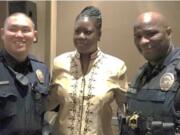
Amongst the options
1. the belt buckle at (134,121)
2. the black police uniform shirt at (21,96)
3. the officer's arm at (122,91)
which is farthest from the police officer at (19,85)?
the belt buckle at (134,121)

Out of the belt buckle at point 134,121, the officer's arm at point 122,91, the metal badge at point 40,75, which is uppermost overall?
the metal badge at point 40,75

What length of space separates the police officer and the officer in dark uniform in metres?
0.45

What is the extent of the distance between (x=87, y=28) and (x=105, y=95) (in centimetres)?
36

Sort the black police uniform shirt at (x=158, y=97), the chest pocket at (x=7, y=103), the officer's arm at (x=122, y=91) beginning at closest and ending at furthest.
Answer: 1. the black police uniform shirt at (x=158, y=97)
2. the chest pocket at (x=7, y=103)
3. the officer's arm at (x=122, y=91)

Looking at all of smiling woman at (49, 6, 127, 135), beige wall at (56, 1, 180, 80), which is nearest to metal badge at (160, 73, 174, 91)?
smiling woman at (49, 6, 127, 135)

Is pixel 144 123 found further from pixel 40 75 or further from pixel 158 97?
pixel 40 75

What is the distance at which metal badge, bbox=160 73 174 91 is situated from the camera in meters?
1.82

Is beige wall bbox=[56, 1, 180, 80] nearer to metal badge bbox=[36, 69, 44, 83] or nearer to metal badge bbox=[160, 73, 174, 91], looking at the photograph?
metal badge bbox=[36, 69, 44, 83]

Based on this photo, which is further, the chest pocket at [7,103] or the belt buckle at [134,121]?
the chest pocket at [7,103]

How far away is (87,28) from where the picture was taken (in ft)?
7.27

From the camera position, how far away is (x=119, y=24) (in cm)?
340

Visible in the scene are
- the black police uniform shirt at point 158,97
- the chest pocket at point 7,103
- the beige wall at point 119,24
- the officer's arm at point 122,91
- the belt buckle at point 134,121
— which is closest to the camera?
the black police uniform shirt at point 158,97

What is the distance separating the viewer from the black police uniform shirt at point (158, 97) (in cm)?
178

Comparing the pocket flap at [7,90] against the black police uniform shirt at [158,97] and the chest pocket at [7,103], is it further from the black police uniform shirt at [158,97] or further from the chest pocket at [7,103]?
the black police uniform shirt at [158,97]
